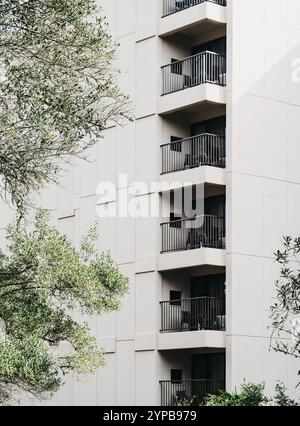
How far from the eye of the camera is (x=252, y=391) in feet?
73.8

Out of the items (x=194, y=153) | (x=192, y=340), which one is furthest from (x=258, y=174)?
(x=192, y=340)

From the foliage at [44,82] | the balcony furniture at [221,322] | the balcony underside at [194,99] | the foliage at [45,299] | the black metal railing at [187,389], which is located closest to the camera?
the foliage at [44,82]

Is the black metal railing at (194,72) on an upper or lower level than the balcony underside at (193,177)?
upper

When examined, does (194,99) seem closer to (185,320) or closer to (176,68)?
(176,68)

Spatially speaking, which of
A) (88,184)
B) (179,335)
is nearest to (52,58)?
(179,335)

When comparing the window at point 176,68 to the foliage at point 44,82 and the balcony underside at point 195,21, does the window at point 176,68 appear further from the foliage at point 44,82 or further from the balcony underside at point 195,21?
the foliage at point 44,82

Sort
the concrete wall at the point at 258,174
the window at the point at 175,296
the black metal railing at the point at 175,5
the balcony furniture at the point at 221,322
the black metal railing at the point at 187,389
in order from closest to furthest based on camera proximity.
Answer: the concrete wall at the point at 258,174
the balcony furniture at the point at 221,322
the black metal railing at the point at 187,389
the window at the point at 175,296
the black metal railing at the point at 175,5

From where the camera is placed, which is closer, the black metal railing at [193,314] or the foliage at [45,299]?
the foliage at [45,299]

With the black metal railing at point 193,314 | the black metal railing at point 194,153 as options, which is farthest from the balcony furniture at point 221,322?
the black metal railing at point 194,153

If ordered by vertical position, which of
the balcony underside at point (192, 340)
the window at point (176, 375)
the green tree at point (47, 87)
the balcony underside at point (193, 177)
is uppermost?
the balcony underside at point (193, 177)

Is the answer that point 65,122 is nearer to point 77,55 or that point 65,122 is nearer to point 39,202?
point 77,55

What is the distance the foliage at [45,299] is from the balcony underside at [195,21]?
42.2 ft

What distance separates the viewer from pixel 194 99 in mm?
38094

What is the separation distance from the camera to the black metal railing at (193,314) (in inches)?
1462
